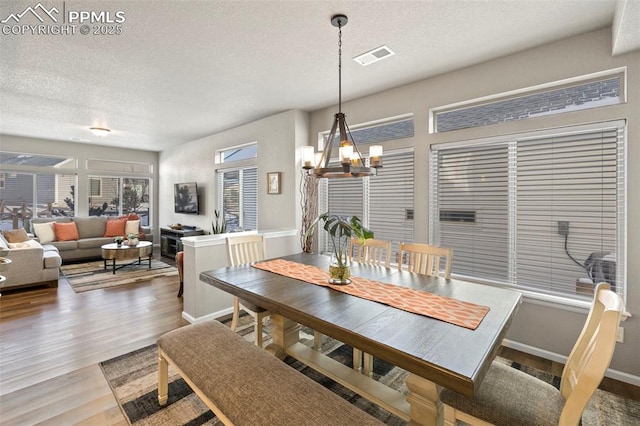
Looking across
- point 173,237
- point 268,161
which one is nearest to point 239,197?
point 268,161

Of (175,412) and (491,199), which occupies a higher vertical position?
(491,199)

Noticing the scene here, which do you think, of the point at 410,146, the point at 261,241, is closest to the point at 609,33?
the point at 410,146

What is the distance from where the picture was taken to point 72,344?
286cm

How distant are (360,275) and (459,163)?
1.81 metres

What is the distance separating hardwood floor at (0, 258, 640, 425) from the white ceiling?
277 cm

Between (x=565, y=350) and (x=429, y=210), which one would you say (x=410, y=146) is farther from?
(x=565, y=350)

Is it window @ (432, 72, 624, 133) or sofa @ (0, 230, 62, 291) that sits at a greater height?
window @ (432, 72, 624, 133)

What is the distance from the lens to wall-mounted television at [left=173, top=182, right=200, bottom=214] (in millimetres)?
6634

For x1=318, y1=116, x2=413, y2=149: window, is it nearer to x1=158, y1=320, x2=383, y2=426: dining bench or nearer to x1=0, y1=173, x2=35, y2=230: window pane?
x1=158, y1=320, x2=383, y2=426: dining bench

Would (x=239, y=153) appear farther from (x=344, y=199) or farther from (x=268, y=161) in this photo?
(x=344, y=199)

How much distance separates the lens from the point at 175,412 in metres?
1.96

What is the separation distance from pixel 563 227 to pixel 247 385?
9.52 ft

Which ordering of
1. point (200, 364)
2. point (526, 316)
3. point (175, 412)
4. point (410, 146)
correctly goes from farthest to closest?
point (410, 146)
point (526, 316)
point (175, 412)
point (200, 364)

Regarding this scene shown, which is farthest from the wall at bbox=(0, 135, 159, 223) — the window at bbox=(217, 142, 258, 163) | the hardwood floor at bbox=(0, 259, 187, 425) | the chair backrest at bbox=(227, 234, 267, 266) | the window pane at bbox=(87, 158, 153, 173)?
the chair backrest at bbox=(227, 234, 267, 266)
